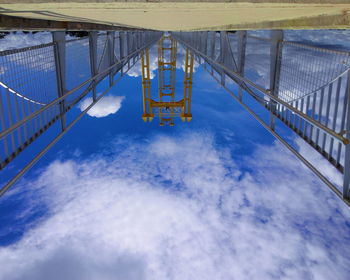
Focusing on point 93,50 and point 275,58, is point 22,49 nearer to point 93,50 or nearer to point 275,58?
point 93,50

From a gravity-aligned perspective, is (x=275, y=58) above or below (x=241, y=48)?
below

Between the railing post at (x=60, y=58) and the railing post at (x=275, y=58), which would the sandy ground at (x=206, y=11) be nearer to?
the railing post at (x=275, y=58)

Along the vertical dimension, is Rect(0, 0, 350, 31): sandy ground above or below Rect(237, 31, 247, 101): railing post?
above

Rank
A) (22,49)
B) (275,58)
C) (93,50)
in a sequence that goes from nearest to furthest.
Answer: (22,49)
(275,58)
(93,50)

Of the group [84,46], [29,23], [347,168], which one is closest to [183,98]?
[84,46]

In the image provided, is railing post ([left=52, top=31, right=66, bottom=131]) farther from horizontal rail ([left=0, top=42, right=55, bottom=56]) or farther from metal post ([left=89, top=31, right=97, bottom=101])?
metal post ([left=89, top=31, right=97, bottom=101])

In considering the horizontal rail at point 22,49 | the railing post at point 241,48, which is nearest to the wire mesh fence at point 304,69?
the railing post at point 241,48

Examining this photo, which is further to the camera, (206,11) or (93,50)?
(93,50)

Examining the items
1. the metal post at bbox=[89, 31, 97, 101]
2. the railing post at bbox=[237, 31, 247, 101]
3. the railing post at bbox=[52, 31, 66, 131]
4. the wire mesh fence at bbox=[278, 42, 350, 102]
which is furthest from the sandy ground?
the metal post at bbox=[89, 31, 97, 101]

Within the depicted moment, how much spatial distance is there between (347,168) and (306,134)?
2.41 feet

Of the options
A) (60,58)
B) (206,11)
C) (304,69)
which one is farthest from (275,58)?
(60,58)

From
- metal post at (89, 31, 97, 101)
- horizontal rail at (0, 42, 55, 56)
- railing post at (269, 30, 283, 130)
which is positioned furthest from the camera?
metal post at (89, 31, 97, 101)

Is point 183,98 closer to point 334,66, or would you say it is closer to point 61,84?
point 61,84

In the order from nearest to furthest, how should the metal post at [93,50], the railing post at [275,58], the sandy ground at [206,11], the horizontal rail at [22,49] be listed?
the sandy ground at [206,11]
the horizontal rail at [22,49]
the railing post at [275,58]
the metal post at [93,50]
